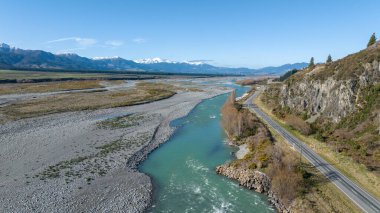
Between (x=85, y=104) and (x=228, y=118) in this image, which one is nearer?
(x=228, y=118)

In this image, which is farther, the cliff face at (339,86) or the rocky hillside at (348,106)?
the cliff face at (339,86)

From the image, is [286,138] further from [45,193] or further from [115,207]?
[45,193]

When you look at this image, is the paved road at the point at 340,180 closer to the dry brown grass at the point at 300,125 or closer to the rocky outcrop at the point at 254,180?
the dry brown grass at the point at 300,125

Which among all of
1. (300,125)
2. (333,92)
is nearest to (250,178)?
(300,125)

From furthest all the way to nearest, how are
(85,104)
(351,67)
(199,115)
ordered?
1. (85,104)
2. (199,115)
3. (351,67)

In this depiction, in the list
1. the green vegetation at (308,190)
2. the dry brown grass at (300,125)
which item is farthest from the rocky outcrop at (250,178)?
the dry brown grass at (300,125)

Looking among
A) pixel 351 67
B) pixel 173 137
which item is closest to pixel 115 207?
pixel 173 137

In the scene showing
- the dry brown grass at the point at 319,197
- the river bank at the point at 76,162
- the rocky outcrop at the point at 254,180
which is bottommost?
the river bank at the point at 76,162
